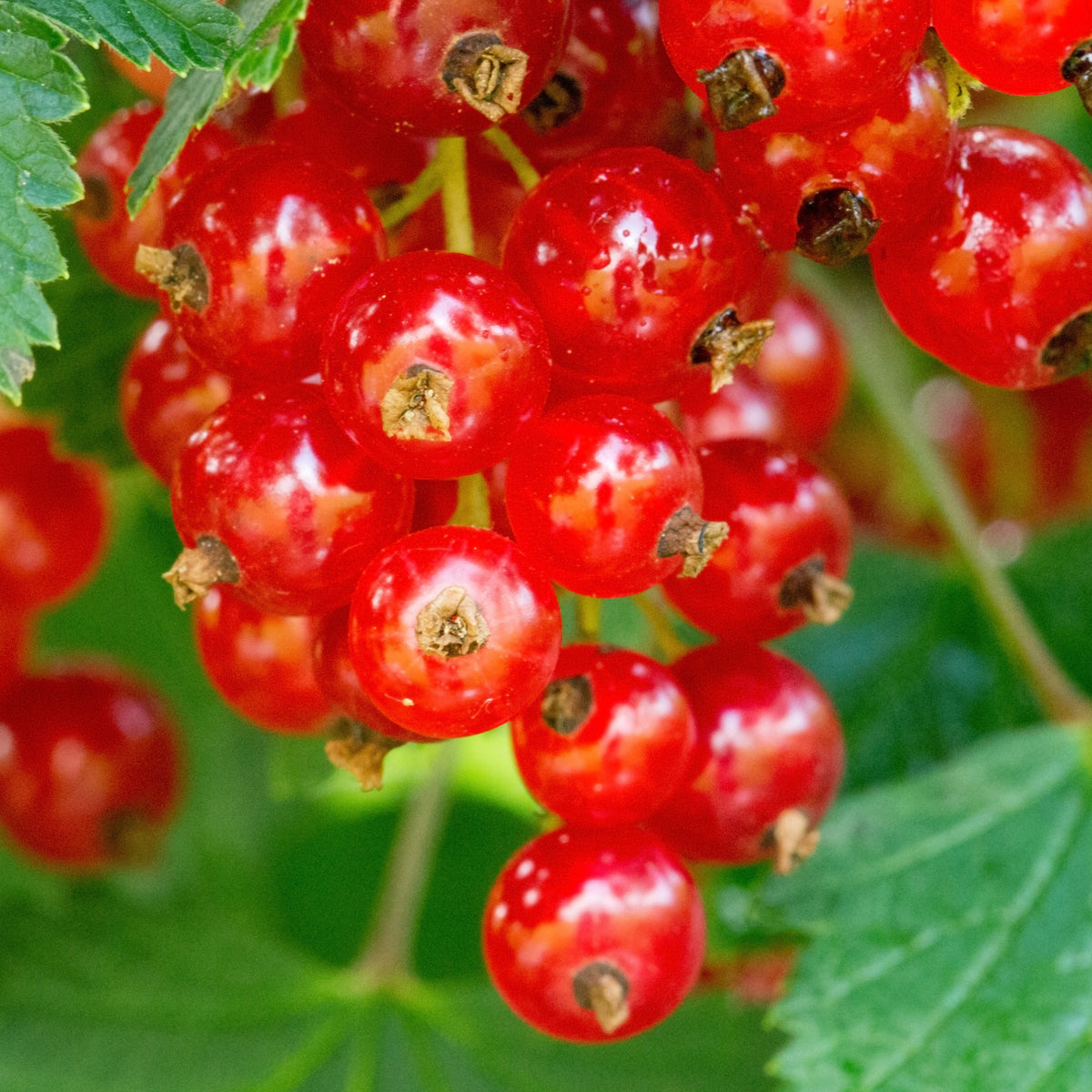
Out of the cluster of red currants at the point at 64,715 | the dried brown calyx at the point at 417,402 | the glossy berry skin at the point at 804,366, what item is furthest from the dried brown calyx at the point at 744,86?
the cluster of red currants at the point at 64,715

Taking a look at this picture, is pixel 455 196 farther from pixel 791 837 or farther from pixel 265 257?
pixel 791 837

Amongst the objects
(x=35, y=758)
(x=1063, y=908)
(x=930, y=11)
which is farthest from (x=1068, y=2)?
(x=35, y=758)

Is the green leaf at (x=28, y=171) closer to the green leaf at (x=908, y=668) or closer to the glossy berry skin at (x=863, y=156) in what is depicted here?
the glossy berry skin at (x=863, y=156)

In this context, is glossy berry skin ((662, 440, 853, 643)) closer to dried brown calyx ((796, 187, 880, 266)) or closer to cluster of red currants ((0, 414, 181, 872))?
dried brown calyx ((796, 187, 880, 266))

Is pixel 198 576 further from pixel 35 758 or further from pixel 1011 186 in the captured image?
pixel 35 758

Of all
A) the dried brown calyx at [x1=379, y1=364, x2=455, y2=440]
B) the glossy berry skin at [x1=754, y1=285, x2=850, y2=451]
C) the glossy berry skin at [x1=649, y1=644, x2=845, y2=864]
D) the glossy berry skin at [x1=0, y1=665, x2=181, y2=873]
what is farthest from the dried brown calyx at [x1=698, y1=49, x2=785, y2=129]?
the glossy berry skin at [x1=0, y1=665, x2=181, y2=873]
